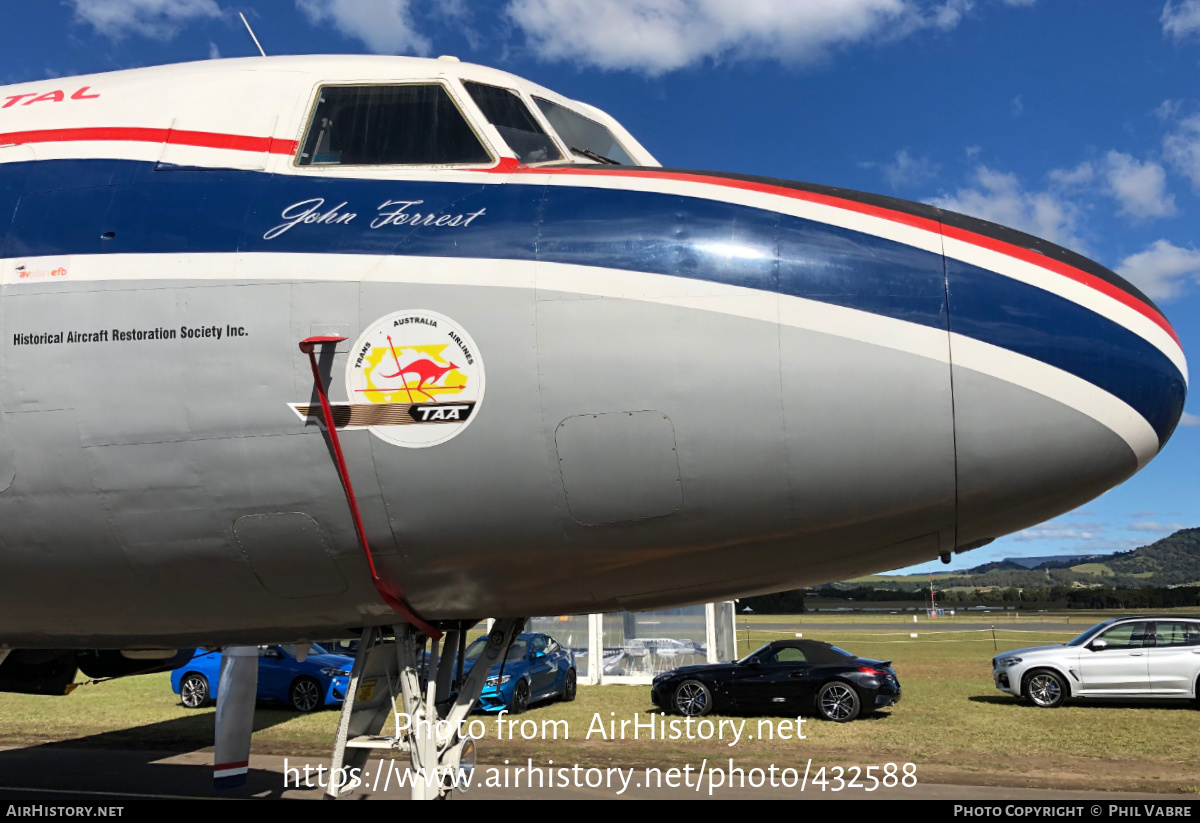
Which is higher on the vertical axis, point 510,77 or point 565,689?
point 510,77

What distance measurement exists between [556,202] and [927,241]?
62.9 inches

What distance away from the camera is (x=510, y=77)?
16.8ft

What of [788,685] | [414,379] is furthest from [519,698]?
[414,379]

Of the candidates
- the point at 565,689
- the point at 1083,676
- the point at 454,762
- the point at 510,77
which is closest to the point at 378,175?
the point at 510,77

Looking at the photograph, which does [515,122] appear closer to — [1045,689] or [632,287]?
[632,287]

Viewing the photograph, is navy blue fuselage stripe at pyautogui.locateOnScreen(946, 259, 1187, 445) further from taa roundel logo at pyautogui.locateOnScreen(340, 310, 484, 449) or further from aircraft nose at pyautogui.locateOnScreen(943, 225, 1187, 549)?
taa roundel logo at pyautogui.locateOnScreen(340, 310, 484, 449)

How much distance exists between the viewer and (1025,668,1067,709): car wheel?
1762 cm

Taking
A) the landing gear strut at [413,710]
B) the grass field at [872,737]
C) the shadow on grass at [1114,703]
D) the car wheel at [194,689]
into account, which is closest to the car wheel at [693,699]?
the grass field at [872,737]

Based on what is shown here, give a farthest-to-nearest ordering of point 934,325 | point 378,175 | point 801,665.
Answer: point 801,665 → point 378,175 → point 934,325

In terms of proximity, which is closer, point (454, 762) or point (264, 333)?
point (264, 333)

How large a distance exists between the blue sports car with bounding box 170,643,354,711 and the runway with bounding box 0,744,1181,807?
15.3ft

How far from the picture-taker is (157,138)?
15.3 ft

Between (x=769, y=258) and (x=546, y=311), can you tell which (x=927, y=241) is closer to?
(x=769, y=258)

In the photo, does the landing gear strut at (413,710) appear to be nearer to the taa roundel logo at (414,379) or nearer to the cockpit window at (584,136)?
the taa roundel logo at (414,379)
